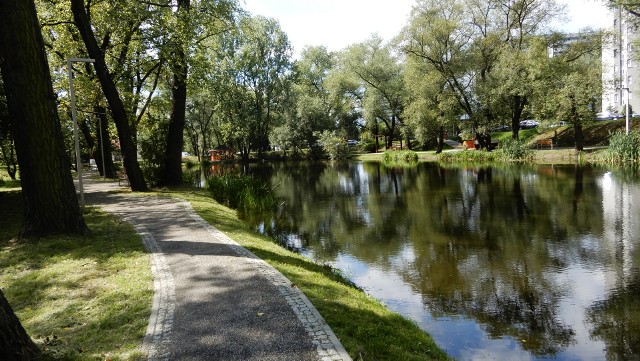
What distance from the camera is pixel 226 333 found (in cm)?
496

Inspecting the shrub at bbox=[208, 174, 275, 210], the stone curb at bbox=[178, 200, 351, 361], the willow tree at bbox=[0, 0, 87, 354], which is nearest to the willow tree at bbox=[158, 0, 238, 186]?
the shrub at bbox=[208, 174, 275, 210]

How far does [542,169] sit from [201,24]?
75.7 feet

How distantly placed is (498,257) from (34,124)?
10678 millimetres

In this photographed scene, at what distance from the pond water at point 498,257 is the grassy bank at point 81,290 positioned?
4.37m

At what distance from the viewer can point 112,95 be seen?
55.5 ft

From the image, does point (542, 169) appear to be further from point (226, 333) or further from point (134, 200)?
point (226, 333)

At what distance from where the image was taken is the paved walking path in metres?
4.57

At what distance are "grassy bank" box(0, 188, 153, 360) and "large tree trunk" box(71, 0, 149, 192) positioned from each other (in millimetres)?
7477

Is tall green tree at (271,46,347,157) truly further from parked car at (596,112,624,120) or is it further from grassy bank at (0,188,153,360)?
grassy bank at (0,188,153,360)

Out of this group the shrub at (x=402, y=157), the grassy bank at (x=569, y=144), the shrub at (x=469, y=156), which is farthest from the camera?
the shrub at (x=402, y=157)

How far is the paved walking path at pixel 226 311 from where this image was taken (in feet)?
15.0

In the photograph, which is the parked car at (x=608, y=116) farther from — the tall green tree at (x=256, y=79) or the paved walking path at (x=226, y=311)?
the paved walking path at (x=226, y=311)

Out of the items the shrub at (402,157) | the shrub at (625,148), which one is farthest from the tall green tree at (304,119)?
the shrub at (625,148)

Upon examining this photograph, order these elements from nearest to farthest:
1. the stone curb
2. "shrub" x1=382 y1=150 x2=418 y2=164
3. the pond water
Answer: the stone curb
the pond water
"shrub" x1=382 y1=150 x2=418 y2=164
